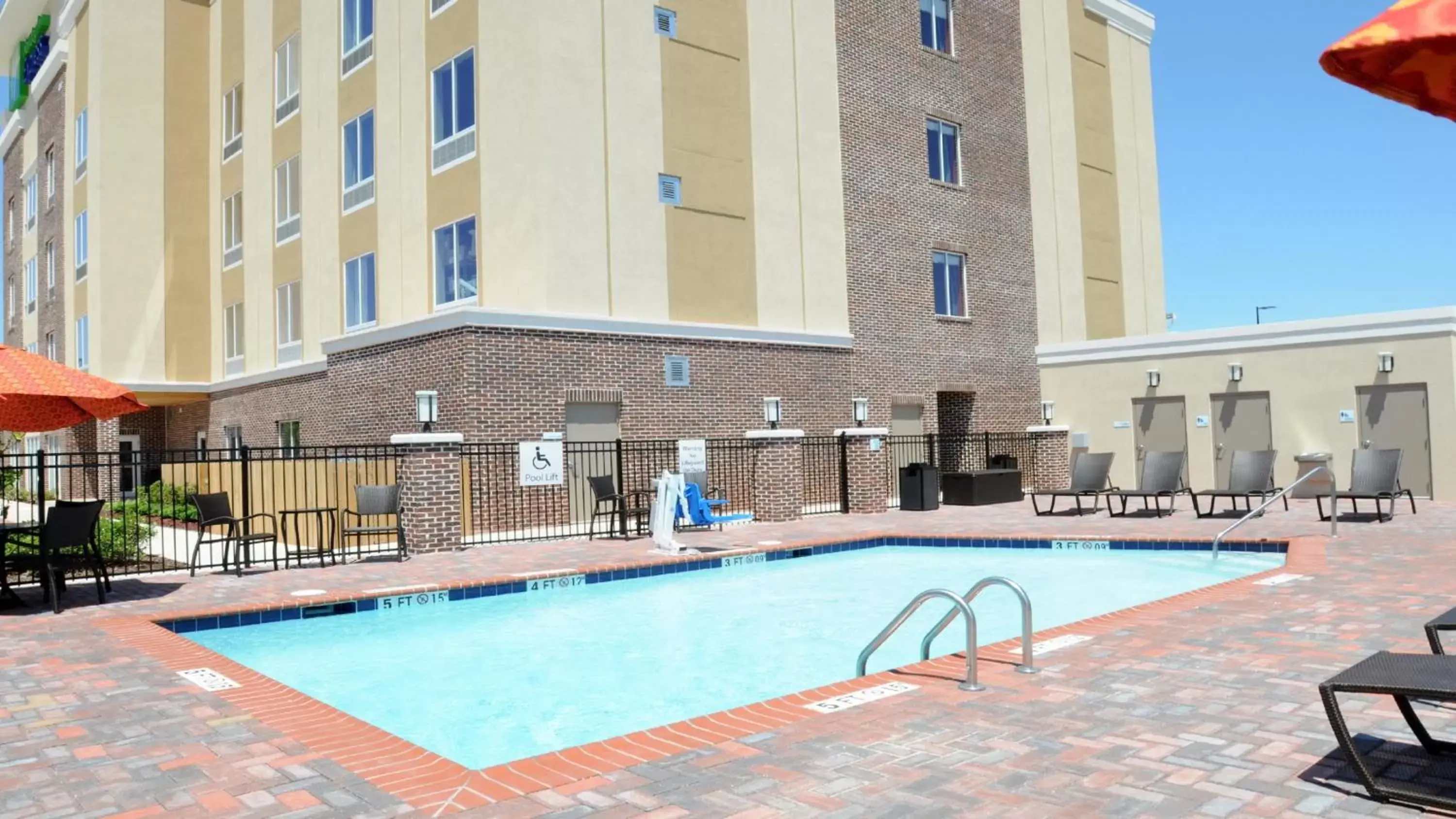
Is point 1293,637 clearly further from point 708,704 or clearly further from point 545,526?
point 545,526

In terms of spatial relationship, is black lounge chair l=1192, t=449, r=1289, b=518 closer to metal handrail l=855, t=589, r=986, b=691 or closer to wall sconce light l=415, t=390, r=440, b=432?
wall sconce light l=415, t=390, r=440, b=432

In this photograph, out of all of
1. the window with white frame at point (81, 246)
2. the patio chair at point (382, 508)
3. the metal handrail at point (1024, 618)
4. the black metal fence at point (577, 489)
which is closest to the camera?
the metal handrail at point (1024, 618)

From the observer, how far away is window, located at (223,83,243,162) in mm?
28875

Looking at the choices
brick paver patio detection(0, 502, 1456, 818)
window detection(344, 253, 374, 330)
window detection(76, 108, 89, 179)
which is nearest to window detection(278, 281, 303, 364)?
window detection(344, 253, 374, 330)

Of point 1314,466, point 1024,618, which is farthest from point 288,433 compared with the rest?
point 1314,466

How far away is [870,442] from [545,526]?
22.4ft

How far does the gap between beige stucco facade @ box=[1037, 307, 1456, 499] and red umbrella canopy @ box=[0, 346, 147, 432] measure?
20.4 metres

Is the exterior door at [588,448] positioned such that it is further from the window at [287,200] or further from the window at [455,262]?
the window at [287,200]

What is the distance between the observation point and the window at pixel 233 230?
28.9 meters

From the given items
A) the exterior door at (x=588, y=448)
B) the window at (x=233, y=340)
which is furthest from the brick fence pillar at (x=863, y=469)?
the window at (x=233, y=340)

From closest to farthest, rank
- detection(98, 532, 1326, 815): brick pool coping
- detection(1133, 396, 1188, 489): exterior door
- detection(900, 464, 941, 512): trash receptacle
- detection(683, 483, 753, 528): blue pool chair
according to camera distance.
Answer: detection(98, 532, 1326, 815): brick pool coping
detection(683, 483, 753, 528): blue pool chair
detection(900, 464, 941, 512): trash receptacle
detection(1133, 396, 1188, 489): exterior door

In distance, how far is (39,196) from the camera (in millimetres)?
36094

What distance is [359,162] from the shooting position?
2261 cm

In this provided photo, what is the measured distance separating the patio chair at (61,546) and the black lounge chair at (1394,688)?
32.3 ft
